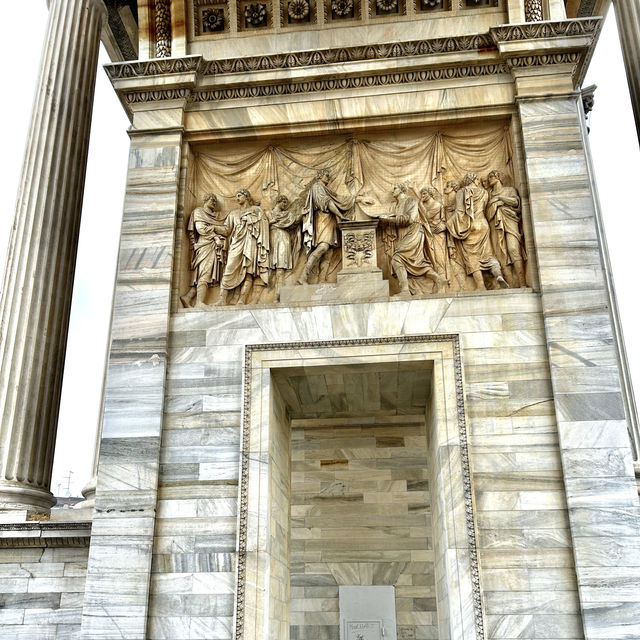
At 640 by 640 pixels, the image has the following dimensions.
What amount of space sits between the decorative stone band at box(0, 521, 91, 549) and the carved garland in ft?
9.58

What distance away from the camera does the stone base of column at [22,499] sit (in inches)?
552

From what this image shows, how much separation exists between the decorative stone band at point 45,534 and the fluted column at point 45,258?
76 cm

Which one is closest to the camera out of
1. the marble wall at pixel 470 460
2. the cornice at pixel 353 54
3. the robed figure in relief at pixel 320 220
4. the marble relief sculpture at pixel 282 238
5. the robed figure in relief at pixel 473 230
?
the marble wall at pixel 470 460

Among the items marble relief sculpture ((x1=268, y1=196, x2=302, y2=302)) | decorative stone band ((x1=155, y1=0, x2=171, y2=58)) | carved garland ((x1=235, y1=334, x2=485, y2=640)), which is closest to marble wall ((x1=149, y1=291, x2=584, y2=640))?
carved garland ((x1=235, y1=334, x2=485, y2=640))

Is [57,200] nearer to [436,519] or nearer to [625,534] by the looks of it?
[436,519]

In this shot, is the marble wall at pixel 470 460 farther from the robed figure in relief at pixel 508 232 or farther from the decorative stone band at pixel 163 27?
the decorative stone band at pixel 163 27

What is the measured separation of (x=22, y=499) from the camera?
46.7 ft

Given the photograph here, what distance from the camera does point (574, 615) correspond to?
38.0 ft

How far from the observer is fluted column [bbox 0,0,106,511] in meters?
14.8

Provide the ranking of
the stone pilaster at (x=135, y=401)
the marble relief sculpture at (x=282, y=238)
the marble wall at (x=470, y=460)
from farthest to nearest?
the marble relief sculpture at (x=282, y=238), the stone pilaster at (x=135, y=401), the marble wall at (x=470, y=460)

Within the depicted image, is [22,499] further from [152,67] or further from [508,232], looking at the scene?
[508,232]

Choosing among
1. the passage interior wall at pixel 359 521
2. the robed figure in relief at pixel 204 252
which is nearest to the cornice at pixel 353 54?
the robed figure in relief at pixel 204 252

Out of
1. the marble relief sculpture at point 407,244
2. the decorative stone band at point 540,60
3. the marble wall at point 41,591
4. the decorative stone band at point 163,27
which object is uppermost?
the decorative stone band at point 163,27

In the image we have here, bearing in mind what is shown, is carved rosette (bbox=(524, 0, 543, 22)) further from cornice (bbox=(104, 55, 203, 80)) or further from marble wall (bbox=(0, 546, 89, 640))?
marble wall (bbox=(0, 546, 89, 640))
